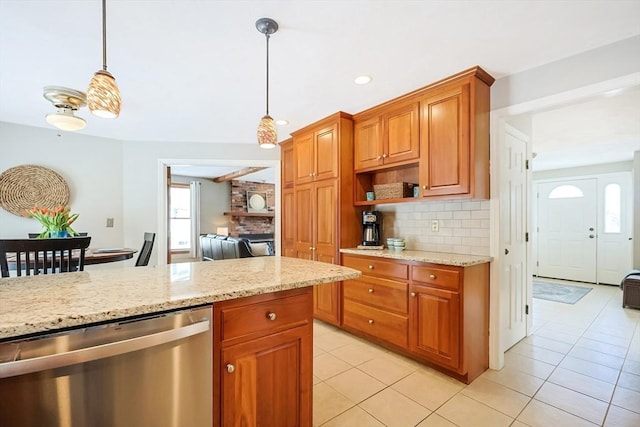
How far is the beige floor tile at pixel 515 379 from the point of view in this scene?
2113 mm

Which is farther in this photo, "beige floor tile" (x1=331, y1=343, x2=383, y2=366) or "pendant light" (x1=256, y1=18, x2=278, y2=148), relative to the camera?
"beige floor tile" (x1=331, y1=343, x2=383, y2=366)

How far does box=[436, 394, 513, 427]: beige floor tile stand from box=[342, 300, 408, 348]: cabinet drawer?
0.59 meters

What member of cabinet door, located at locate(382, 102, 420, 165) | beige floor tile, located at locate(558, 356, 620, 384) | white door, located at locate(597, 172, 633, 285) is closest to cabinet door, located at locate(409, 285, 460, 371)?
beige floor tile, located at locate(558, 356, 620, 384)

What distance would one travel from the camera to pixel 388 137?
2.91 meters

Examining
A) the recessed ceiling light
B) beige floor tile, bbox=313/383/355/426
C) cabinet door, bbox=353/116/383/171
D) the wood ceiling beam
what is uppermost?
the recessed ceiling light

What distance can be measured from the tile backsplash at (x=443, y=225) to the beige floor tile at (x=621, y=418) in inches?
46.7

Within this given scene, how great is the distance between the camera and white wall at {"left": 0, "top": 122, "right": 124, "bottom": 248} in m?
3.51

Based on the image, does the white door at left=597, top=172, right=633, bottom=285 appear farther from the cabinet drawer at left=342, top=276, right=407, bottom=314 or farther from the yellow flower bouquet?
the yellow flower bouquet

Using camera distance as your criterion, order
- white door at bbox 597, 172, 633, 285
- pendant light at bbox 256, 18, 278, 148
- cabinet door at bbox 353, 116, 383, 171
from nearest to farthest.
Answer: pendant light at bbox 256, 18, 278, 148, cabinet door at bbox 353, 116, 383, 171, white door at bbox 597, 172, 633, 285

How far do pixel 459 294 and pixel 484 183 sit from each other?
3.02ft

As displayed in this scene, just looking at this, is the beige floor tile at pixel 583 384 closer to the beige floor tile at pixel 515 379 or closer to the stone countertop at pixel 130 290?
the beige floor tile at pixel 515 379

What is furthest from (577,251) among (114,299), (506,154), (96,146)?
(96,146)

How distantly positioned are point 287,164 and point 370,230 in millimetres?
1705

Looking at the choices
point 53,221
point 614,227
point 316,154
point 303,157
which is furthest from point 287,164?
point 614,227
